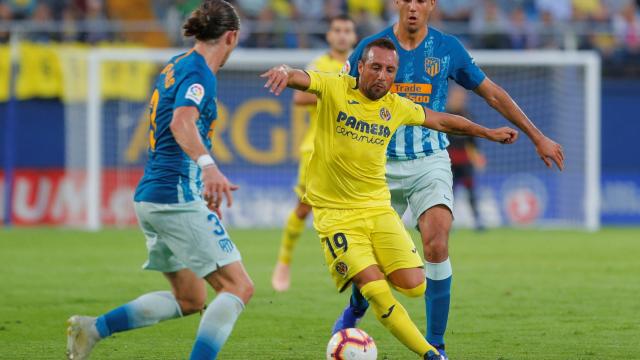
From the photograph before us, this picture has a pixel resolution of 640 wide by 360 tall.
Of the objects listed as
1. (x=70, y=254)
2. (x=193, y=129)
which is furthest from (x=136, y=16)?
(x=193, y=129)

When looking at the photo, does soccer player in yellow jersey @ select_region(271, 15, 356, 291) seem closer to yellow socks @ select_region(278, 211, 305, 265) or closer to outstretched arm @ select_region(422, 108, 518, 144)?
yellow socks @ select_region(278, 211, 305, 265)

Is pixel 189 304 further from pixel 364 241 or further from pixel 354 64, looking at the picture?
pixel 354 64

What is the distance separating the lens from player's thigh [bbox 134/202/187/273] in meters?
6.72

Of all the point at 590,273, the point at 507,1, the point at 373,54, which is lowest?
the point at 590,273

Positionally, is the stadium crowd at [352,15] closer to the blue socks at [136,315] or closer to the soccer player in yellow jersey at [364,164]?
the soccer player in yellow jersey at [364,164]

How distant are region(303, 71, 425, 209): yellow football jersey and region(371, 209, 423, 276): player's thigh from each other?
0.54 feet

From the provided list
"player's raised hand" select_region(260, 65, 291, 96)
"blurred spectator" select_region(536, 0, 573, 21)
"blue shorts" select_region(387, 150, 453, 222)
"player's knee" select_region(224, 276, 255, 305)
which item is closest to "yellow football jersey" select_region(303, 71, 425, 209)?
"player's raised hand" select_region(260, 65, 291, 96)

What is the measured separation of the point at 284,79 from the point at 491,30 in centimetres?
1622

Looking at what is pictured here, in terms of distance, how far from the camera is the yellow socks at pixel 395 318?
7.02 metres

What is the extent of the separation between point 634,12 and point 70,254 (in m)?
13.5

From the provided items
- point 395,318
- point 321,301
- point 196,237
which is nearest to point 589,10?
point 321,301

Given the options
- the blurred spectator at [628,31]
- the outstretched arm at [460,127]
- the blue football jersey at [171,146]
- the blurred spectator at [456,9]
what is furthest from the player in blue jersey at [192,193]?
the blurred spectator at [628,31]

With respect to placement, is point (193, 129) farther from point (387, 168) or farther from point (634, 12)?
point (634, 12)

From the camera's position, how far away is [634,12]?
931 inches
